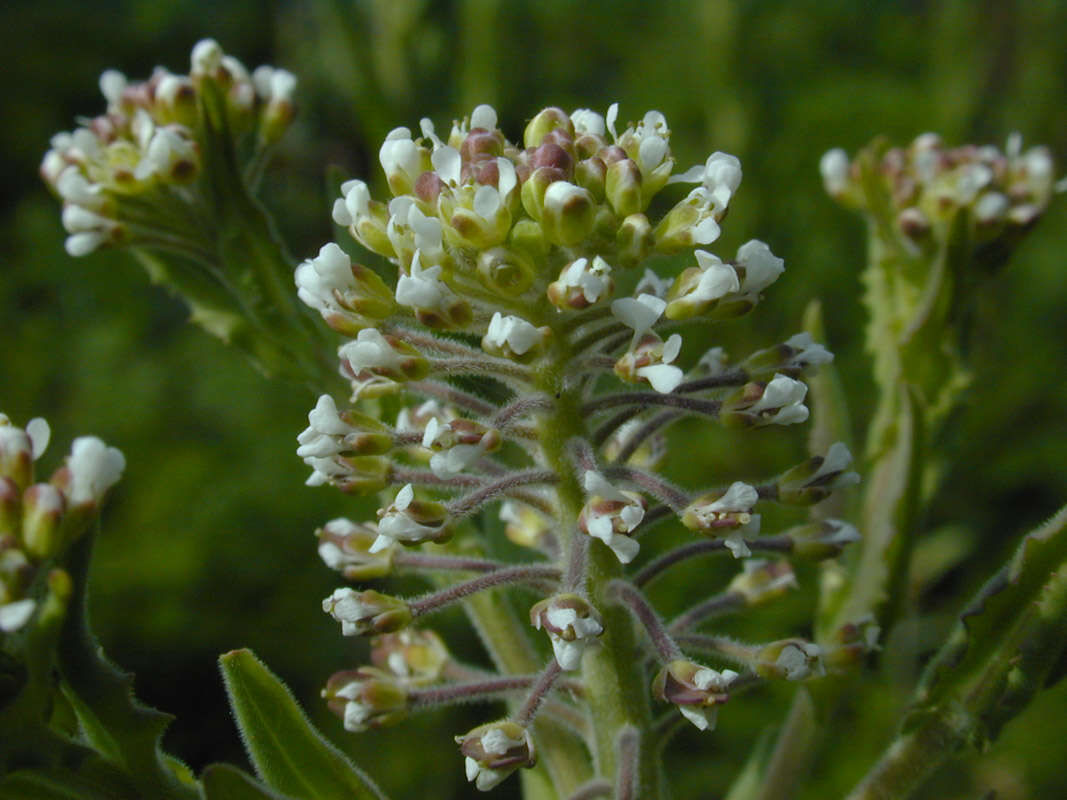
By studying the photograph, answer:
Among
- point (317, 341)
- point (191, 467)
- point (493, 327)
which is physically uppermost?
point (493, 327)

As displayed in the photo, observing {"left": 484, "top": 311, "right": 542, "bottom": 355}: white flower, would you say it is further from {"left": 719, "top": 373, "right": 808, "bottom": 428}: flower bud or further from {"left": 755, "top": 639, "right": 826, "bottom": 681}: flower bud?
{"left": 755, "top": 639, "right": 826, "bottom": 681}: flower bud

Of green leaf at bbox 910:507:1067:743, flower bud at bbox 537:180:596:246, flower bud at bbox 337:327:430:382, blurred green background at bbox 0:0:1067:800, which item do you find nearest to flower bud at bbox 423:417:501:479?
flower bud at bbox 337:327:430:382

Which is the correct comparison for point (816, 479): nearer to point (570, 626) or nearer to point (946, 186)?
point (570, 626)

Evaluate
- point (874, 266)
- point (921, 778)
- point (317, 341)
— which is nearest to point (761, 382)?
point (921, 778)

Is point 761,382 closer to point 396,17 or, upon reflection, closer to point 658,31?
point 396,17

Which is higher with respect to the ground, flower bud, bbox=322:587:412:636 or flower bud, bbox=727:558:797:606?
flower bud, bbox=322:587:412:636

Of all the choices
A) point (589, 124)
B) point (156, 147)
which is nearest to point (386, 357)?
point (589, 124)
